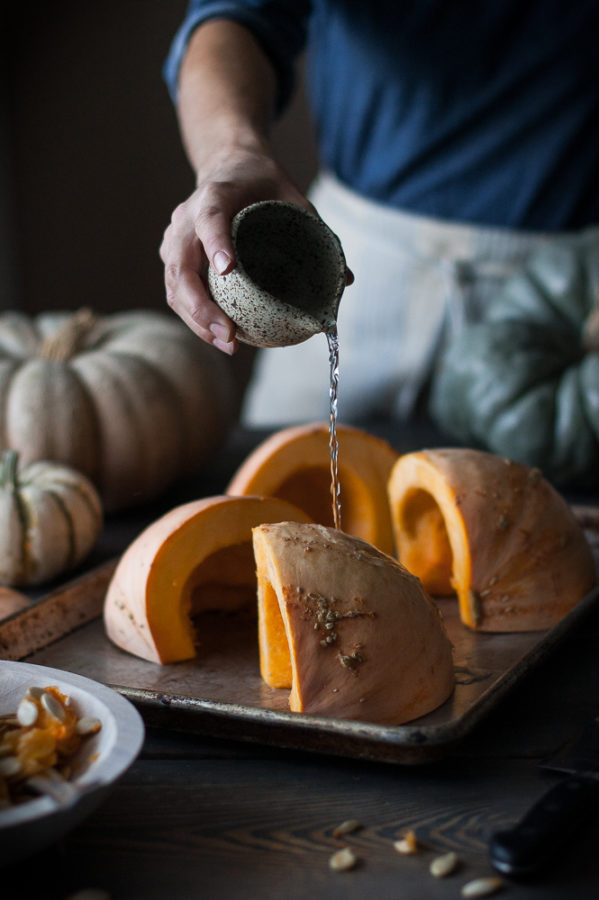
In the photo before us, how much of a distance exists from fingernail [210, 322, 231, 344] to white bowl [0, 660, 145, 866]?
1.18ft

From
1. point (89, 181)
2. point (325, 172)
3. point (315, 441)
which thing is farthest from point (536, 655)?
point (89, 181)

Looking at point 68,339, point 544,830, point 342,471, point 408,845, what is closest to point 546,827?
point 544,830

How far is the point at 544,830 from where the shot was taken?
73cm

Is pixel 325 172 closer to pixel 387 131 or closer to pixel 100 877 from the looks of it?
pixel 387 131

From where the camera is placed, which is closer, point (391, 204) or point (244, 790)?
point (244, 790)

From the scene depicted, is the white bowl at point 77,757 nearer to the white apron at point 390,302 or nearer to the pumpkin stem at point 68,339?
the pumpkin stem at point 68,339

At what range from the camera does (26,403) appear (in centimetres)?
169

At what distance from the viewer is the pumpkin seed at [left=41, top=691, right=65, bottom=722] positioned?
0.79 meters

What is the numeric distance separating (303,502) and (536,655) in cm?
51

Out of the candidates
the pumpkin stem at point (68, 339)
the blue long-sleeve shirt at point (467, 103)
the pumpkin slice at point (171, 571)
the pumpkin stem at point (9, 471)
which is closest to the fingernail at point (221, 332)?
the pumpkin slice at point (171, 571)

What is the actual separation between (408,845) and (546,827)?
0.35 feet

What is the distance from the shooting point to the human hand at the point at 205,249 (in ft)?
3.16

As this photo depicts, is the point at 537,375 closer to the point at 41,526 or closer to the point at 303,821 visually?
the point at 41,526

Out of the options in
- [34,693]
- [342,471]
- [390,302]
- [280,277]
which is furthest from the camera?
[390,302]
